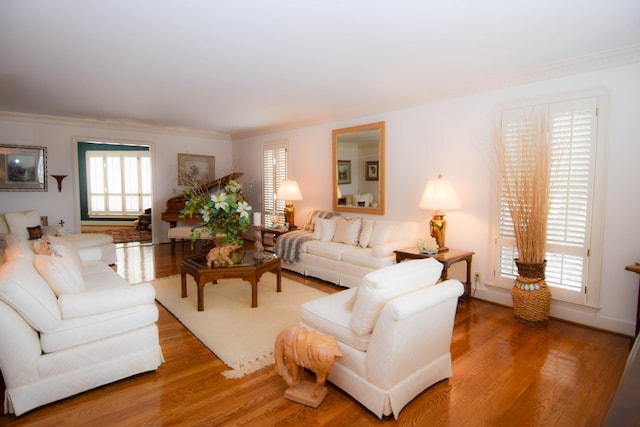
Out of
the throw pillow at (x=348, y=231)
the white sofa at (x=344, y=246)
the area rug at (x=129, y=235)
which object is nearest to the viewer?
the white sofa at (x=344, y=246)

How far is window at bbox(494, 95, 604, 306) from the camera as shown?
3.38 m

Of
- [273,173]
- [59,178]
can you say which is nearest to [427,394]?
[273,173]

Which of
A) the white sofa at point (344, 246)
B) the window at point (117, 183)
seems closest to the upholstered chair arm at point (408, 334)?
the white sofa at point (344, 246)

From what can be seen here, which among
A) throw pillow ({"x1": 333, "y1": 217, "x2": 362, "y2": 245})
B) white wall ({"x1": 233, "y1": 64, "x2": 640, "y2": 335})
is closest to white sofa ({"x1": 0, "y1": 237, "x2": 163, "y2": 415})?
throw pillow ({"x1": 333, "y1": 217, "x2": 362, "y2": 245})

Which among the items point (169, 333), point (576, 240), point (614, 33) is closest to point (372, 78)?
point (614, 33)

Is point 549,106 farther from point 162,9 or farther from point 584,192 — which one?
point 162,9

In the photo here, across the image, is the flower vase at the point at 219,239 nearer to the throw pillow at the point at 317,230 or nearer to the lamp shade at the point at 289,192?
the throw pillow at the point at 317,230

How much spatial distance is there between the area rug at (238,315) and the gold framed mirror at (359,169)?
1.73m

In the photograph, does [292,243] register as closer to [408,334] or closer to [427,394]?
[427,394]

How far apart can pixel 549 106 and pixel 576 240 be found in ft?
4.51

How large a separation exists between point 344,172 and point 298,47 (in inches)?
119

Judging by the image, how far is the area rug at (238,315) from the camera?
2.87 metres

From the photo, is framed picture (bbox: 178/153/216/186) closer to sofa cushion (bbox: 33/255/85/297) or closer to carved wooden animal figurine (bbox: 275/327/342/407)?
sofa cushion (bbox: 33/255/85/297)

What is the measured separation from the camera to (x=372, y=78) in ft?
12.9
